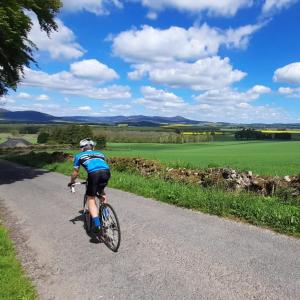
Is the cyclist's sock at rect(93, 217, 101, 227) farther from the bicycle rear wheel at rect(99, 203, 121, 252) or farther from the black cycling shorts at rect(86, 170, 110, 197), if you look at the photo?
the black cycling shorts at rect(86, 170, 110, 197)

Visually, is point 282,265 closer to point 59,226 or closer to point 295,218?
point 295,218

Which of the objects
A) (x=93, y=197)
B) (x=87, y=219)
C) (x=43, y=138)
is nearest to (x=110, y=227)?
(x=93, y=197)

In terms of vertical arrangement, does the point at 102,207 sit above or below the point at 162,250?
above

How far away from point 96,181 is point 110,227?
980mm

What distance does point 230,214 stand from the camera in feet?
35.0

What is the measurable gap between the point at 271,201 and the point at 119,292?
646 centimetres

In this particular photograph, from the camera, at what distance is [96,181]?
832cm

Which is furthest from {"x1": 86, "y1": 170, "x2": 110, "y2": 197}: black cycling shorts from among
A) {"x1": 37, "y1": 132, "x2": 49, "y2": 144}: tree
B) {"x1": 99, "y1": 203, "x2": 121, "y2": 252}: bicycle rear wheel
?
{"x1": 37, "y1": 132, "x2": 49, "y2": 144}: tree

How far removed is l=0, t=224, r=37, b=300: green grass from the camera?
575cm

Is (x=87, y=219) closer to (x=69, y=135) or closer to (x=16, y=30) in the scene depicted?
(x=16, y=30)

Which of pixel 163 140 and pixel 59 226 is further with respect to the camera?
pixel 163 140

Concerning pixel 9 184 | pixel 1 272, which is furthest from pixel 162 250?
pixel 9 184

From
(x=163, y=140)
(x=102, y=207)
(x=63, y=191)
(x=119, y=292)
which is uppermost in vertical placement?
(x=102, y=207)

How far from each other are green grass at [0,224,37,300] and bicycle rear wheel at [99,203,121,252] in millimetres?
1791
